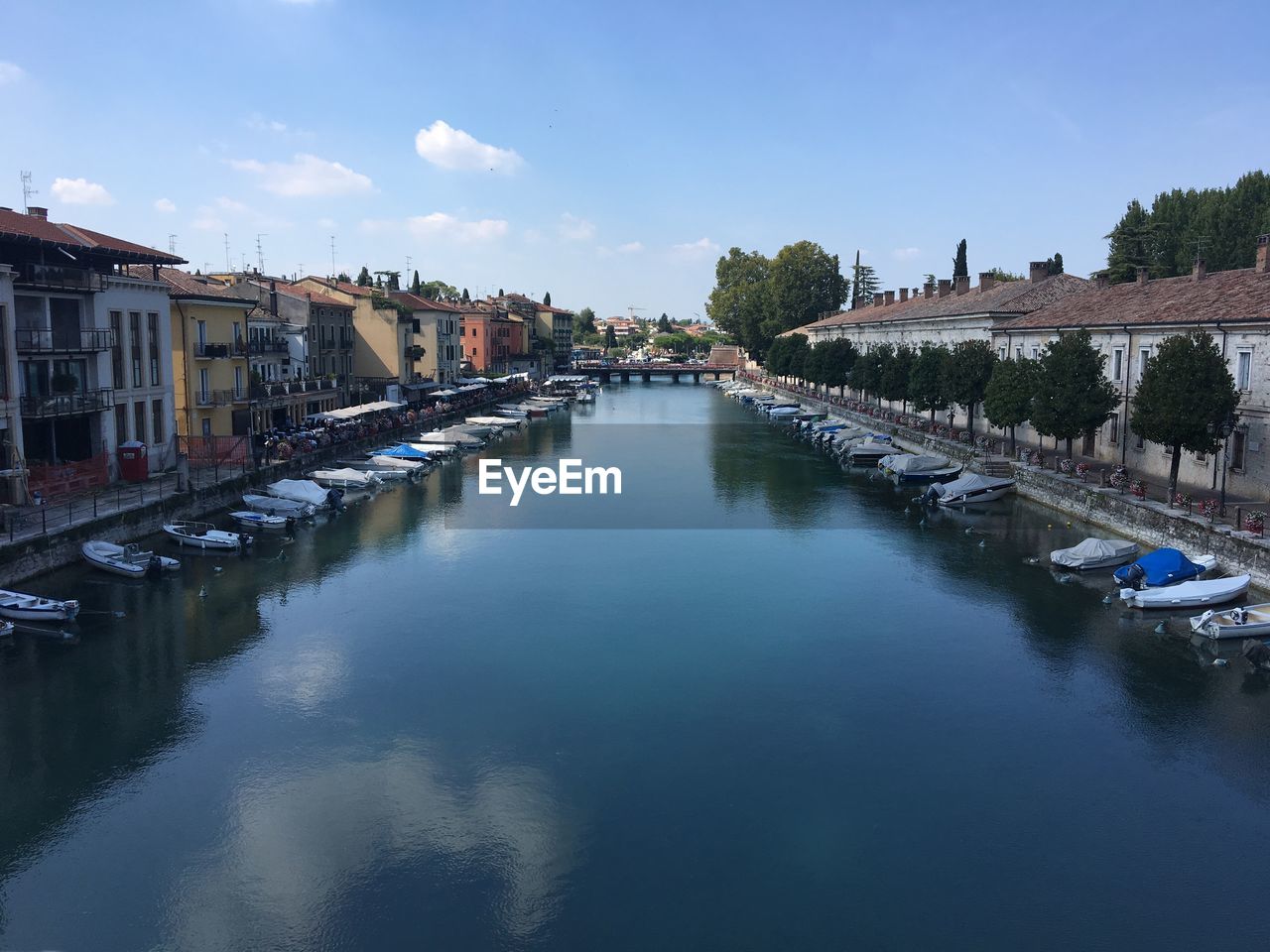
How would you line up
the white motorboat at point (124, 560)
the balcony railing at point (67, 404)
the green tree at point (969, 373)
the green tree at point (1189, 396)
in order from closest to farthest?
1. the white motorboat at point (124, 560)
2. the green tree at point (1189, 396)
3. the balcony railing at point (67, 404)
4. the green tree at point (969, 373)

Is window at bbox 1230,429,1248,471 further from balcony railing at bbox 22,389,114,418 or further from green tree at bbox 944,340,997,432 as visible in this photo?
balcony railing at bbox 22,389,114,418

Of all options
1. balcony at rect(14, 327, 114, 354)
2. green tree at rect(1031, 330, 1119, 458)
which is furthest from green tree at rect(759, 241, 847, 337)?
balcony at rect(14, 327, 114, 354)

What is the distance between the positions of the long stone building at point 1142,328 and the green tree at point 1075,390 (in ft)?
7.45

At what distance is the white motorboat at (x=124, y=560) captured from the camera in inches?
1328

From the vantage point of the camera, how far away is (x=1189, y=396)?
35.9m

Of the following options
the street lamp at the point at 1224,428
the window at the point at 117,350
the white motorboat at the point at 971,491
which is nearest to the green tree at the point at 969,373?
the white motorboat at the point at 971,491

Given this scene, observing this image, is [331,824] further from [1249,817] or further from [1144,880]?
[1249,817]

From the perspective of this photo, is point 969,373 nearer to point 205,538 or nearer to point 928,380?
point 928,380

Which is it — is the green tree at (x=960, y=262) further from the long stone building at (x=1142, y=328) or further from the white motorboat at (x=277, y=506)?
the white motorboat at (x=277, y=506)

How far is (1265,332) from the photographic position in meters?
37.0

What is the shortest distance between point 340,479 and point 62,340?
16507 mm

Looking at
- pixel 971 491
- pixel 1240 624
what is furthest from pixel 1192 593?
pixel 971 491

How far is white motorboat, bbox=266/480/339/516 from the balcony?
393 inches

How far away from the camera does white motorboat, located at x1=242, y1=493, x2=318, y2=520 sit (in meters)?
44.9
